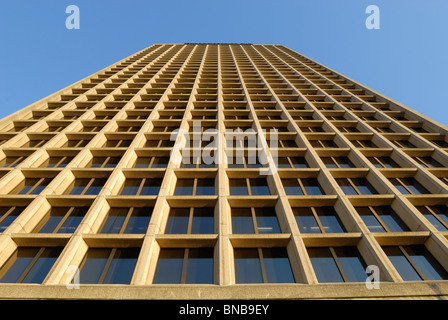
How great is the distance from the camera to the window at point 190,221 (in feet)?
38.1

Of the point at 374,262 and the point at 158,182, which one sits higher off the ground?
the point at 158,182

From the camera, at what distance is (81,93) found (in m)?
27.9

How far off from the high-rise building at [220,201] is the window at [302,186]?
9 centimetres

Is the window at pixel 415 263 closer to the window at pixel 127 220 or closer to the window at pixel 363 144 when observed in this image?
the window at pixel 363 144

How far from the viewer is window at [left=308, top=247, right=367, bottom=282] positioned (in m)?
9.66

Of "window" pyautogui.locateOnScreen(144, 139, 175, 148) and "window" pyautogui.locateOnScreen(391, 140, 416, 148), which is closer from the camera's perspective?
"window" pyautogui.locateOnScreen(144, 139, 175, 148)

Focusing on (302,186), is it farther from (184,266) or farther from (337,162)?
(184,266)

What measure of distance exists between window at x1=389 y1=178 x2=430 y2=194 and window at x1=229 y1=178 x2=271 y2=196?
767 cm

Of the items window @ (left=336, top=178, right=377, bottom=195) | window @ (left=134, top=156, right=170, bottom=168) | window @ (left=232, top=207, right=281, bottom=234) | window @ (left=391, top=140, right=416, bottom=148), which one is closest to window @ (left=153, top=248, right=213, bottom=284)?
window @ (left=232, top=207, right=281, bottom=234)

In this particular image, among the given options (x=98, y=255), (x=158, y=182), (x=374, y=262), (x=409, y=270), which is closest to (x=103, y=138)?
(x=158, y=182)

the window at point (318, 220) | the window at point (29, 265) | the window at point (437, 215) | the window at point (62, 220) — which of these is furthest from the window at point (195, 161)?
the window at point (437, 215)

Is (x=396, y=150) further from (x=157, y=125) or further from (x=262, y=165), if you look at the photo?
(x=157, y=125)

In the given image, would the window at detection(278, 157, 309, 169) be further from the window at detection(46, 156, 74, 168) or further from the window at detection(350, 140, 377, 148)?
the window at detection(46, 156, 74, 168)
